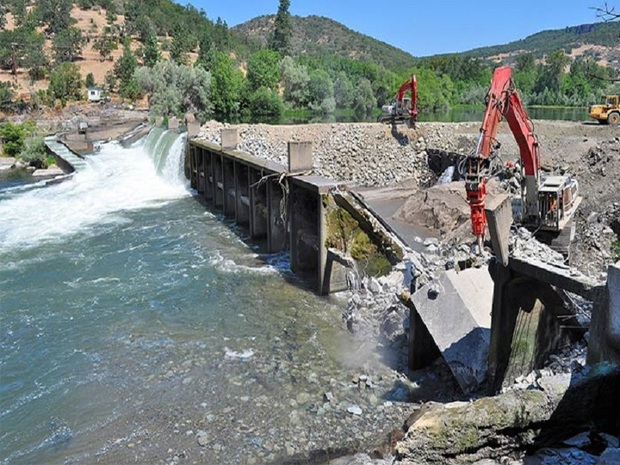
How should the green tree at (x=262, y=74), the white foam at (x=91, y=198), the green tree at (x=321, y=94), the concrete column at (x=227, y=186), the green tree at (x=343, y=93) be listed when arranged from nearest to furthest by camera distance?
the white foam at (x=91, y=198), the concrete column at (x=227, y=186), the green tree at (x=262, y=74), the green tree at (x=321, y=94), the green tree at (x=343, y=93)

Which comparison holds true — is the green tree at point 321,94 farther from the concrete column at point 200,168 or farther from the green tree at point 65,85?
the concrete column at point 200,168

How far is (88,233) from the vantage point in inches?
792

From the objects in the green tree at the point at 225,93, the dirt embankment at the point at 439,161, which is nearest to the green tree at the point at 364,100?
the green tree at the point at 225,93

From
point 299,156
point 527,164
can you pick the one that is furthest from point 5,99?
point 527,164

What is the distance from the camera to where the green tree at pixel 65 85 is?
63.8m

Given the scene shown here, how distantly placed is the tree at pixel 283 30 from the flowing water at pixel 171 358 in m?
78.7

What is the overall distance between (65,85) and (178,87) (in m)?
17.1

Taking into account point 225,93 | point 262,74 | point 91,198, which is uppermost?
point 262,74

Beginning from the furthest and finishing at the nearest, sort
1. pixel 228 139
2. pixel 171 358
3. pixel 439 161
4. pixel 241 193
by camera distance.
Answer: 1. pixel 439 161
2. pixel 228 139
3. pixel 241 193
4. pixel 171 358

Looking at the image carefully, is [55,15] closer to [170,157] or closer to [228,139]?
[170,157]

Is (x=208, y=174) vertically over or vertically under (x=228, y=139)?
under

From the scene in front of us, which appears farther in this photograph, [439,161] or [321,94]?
[321,94]

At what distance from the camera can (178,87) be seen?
188 ft

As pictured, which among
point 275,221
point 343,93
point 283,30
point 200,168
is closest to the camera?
point 275,221
